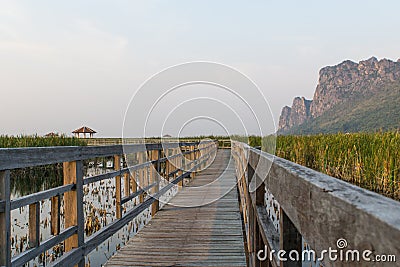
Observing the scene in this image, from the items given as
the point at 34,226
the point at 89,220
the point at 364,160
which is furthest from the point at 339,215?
the point at 89,220

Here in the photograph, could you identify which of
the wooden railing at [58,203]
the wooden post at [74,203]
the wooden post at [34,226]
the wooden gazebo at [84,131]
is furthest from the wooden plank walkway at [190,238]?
the wooden gazebo at [84,131]

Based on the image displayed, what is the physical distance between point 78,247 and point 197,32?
1384cm

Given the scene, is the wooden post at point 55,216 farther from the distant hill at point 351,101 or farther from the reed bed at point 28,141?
the distant hill at point 351,101

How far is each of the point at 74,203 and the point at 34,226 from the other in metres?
0.59

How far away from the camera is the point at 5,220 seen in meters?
1.94

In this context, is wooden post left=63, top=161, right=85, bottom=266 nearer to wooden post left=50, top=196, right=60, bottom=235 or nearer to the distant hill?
wooden post left=50, top=196, right=60, bottom=235

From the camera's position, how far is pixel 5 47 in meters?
21.0

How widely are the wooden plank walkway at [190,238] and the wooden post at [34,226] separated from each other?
138 cm

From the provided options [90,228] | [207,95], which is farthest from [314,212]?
[207,95]

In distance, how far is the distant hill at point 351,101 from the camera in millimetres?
58938

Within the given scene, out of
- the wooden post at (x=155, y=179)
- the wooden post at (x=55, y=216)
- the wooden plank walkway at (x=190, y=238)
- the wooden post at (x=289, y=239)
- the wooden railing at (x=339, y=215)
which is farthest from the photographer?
the wooden post at (x=155, y=179)

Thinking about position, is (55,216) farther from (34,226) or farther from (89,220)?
(89,220)

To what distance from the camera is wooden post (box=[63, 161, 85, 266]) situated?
9.50 feet

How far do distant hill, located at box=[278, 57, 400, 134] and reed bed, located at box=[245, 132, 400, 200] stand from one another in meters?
9.81
